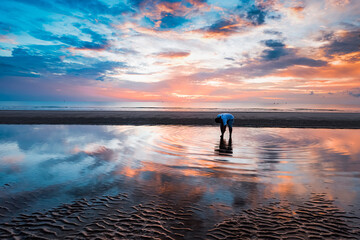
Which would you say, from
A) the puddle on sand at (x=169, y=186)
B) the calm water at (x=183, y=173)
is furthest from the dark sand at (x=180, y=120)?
the puddle on sand at (x=169, y=186)

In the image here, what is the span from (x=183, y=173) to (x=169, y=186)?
1269mm

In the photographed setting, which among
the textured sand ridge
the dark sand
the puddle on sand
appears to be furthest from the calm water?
the dark sand

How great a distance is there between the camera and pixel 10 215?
457cm

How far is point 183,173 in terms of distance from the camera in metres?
7.48

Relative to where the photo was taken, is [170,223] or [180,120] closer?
[170,223]

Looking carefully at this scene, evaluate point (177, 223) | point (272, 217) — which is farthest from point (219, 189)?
point (177, 223)

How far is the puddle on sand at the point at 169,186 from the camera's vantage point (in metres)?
4.44

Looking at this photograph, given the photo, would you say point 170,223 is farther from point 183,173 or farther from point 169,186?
point 183,173

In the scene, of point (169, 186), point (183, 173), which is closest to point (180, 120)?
point (183, 173)

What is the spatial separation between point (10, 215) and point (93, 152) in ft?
20.1

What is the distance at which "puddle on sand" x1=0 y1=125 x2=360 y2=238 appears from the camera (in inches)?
175

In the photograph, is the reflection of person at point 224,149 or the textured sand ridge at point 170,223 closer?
the textured sand ridge at point 170,223

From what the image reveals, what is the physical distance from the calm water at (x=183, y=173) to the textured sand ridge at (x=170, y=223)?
47 cm

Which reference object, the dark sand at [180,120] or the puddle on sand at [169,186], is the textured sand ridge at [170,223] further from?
the dark sand at [180,120]
